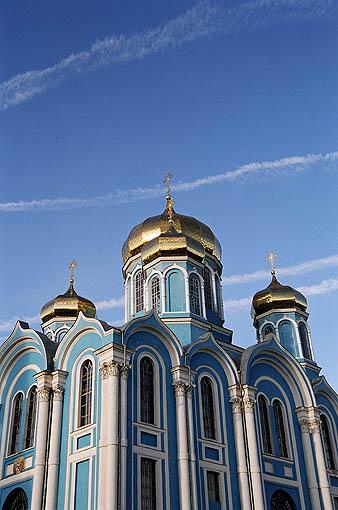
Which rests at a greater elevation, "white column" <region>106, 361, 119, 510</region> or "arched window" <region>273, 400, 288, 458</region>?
"arched window" <region>273, 400, 288, 458</region>

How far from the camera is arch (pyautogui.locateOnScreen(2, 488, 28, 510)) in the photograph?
19812 millimetres

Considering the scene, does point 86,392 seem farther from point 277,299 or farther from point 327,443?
point 277,299

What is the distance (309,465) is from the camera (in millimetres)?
23375

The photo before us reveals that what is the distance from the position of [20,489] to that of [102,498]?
4.28m

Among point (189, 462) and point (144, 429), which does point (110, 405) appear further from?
point (189, 462)

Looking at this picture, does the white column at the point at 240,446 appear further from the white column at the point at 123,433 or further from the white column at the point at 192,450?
the white column at the point at 123,433

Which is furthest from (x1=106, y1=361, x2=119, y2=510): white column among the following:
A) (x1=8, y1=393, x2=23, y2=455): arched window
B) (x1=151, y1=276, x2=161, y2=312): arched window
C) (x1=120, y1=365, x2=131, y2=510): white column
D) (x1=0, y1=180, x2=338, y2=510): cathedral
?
(x1=151, y1=276, x2=161, y2=312): arched window

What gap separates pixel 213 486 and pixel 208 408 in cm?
259

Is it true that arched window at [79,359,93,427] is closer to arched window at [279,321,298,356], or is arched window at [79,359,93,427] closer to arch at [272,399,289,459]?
arch at [272,399,289,459]

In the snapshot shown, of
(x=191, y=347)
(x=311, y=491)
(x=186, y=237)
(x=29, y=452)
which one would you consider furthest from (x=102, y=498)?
(x=186, y=237)

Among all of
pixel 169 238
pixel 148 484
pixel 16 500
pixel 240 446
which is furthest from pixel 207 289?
pixel 16 500

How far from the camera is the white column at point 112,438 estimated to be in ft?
55.9

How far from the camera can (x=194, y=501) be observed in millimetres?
18891

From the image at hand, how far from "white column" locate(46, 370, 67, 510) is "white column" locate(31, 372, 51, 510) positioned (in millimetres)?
223
